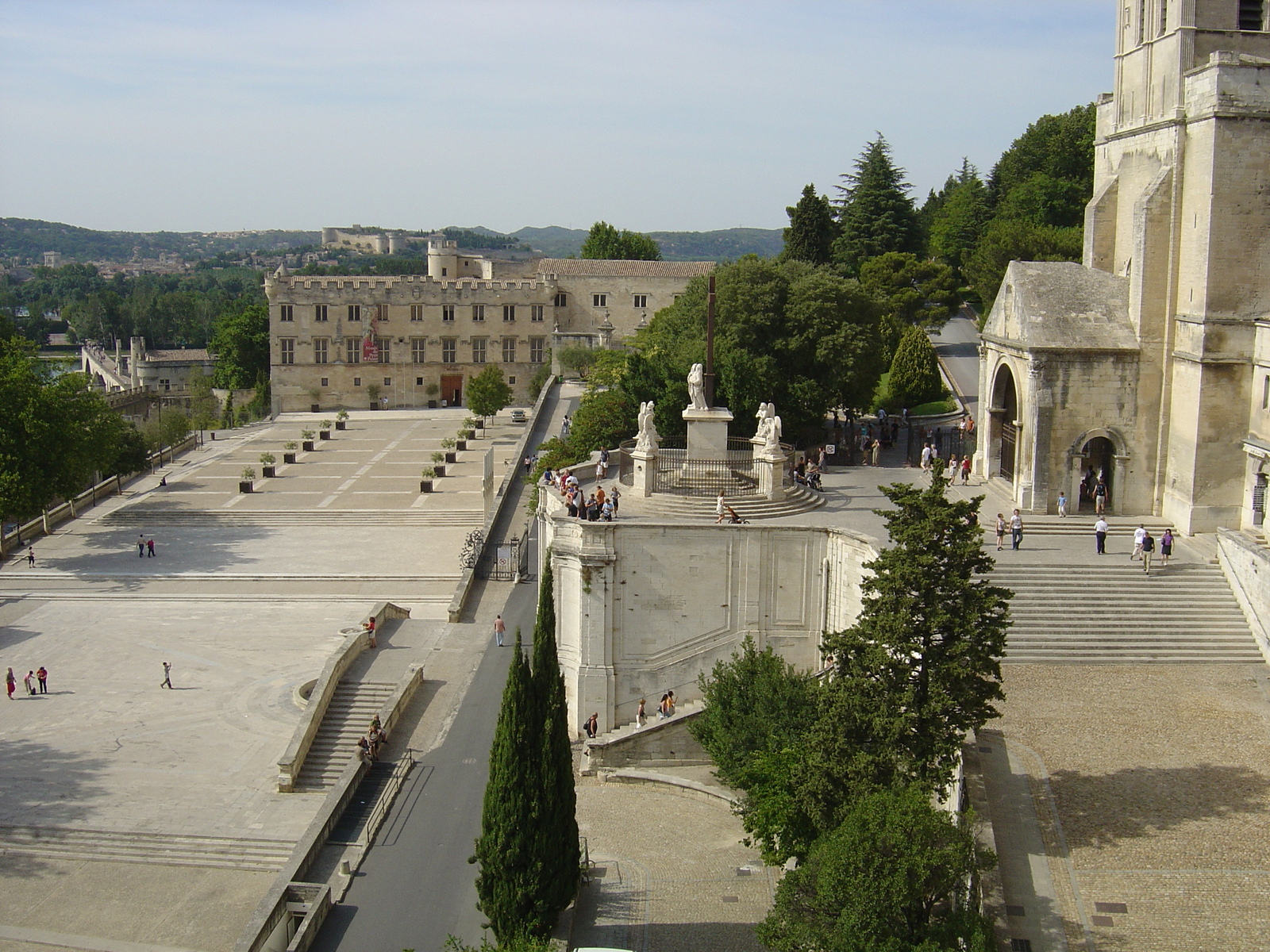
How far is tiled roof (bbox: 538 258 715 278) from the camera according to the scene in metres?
80.9

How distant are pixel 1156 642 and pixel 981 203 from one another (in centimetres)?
4735

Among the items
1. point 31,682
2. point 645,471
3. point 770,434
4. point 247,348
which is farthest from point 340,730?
point 247,348

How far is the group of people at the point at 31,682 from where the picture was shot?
31.5 meters

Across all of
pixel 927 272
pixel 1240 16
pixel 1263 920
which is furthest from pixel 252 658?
pixel 927 272

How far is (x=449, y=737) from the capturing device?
29234 millimetres

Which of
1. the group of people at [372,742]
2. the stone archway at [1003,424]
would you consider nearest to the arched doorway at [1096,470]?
the stone archway at [1003,424]

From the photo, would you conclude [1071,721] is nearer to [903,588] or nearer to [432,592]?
[903,588]

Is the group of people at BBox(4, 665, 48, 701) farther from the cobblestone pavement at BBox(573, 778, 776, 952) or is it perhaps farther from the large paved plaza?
the cobblestone pavement at BBox(573, 778, 776, 952)

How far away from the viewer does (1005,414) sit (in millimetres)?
33281

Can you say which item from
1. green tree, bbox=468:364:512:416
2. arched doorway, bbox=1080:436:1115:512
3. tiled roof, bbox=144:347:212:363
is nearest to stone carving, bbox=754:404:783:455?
arched doorway, bbox=1080:436:1115:512

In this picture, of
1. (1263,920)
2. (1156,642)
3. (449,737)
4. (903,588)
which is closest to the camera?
(1263,920)

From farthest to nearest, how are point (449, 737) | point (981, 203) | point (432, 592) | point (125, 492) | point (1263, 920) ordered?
point (981, 203) < point (125, 492) < point (432, 592) < point (449, 737) < point (1263, 920)

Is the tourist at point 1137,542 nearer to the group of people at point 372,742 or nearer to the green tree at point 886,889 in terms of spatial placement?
the green tree at point 886,889

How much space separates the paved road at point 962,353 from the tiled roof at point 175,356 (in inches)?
3444
